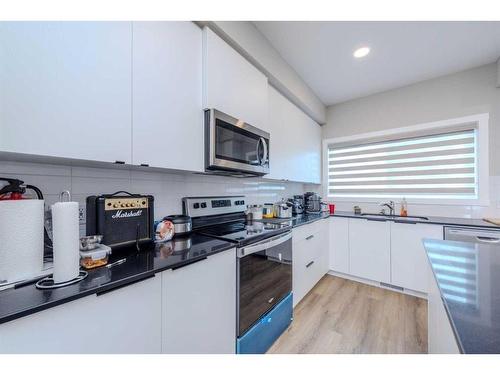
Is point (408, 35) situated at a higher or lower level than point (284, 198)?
higher

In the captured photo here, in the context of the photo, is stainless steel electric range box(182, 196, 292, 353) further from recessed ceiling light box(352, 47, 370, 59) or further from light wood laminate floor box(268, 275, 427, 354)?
recessed ceiling light box(352, 47, 370, 59)

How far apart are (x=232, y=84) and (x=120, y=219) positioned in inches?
48.0

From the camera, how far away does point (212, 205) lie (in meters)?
1.81

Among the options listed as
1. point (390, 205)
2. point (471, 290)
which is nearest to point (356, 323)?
point (471, 290)

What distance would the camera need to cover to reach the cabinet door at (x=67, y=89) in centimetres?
71

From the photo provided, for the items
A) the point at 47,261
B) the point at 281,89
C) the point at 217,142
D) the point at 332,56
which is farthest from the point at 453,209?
the point at 47,261

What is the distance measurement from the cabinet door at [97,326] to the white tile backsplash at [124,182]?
61 centimetres

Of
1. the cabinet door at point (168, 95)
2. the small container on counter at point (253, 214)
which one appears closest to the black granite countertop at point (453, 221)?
the small container on counter at point (253, 214)

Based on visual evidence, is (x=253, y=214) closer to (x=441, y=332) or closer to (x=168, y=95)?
(x=168, y=95)

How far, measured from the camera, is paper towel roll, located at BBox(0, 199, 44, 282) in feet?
2.17

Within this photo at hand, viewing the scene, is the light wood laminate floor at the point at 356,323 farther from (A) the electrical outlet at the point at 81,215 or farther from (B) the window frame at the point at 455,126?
(A) the electrical outlet at the point at 81,215

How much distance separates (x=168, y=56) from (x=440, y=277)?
170cm

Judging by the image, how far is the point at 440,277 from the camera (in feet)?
2.54
